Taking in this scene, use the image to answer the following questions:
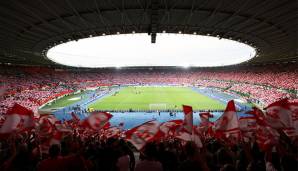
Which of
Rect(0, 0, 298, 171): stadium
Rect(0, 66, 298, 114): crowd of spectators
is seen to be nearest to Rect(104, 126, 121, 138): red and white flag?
Rect(0, 0, 298, 171): stadium

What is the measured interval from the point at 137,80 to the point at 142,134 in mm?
97450

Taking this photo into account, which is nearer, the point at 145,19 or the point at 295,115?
the point at 295,115

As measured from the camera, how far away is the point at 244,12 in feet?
63.1

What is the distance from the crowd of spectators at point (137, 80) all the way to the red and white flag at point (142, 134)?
159 inches

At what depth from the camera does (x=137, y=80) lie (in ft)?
340

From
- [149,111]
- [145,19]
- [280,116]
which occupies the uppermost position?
[145,19]

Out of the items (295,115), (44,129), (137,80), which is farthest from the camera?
(137,80)

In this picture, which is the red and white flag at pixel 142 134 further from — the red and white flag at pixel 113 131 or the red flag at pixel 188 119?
the red and white flag at pixel 113 131

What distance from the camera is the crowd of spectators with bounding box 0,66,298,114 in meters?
46.5

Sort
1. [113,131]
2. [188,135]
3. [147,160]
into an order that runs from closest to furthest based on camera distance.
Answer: [147,160] → [188,135] → [113,131]

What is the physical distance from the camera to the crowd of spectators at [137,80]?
46.5 meters

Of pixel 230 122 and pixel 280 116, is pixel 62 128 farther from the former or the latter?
pixel 280 116

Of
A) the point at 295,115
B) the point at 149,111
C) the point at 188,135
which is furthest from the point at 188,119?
the point at 149,111

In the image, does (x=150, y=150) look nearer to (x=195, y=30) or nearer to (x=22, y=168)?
(x=22, y=168)
